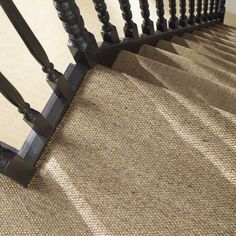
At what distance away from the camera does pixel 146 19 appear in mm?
1729

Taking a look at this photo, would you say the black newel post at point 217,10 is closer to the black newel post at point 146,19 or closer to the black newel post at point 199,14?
the black newel post at point 199,14

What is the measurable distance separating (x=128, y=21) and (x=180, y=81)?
451 millimetres

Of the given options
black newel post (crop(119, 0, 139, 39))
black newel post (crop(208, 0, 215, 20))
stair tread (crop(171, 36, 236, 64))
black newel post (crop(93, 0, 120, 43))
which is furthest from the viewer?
black newel post (crop(208, 0, 215, 20))

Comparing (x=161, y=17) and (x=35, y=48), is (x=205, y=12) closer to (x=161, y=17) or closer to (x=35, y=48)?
(x=161, y=17)

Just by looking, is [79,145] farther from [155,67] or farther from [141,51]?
[141,51]

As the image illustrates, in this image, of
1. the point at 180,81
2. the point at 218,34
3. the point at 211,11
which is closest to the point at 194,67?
the point at 180,81

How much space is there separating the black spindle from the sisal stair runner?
0.19 feet

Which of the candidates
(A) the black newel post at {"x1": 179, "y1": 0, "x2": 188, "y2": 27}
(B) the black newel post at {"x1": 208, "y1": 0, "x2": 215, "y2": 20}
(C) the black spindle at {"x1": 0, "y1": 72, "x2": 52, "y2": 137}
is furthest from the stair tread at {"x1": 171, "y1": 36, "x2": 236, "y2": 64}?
(C) the black spindle at {"x1": 0, "y1": 72, "x2": 52, "y2": 137}

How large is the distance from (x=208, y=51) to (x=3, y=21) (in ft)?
5.91

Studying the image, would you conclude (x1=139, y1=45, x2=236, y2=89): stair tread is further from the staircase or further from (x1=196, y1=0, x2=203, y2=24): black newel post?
(x1=196, y1=0, x2=203, y2=24): black newel post

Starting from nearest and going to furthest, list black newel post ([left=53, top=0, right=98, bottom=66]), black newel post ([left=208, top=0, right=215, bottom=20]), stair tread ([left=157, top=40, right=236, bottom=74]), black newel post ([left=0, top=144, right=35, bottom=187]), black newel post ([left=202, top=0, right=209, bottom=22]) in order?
black newel post ([left=0, top=144, right=35, bottom=187]), black newel post ([left=53, top=0, right=98, bottom=66]), stair tread ([left=157, top=40, right=236, bottom=74]), black newel post ([left=202, top=0, right=209, bottom=22]), black newel post ([left=208, top=0, right=215, bottom=20])

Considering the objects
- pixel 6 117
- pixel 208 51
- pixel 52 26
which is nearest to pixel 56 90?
pixel 6 117

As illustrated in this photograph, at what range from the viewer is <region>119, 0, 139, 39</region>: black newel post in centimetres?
149

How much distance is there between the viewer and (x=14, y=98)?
0.99 meters
